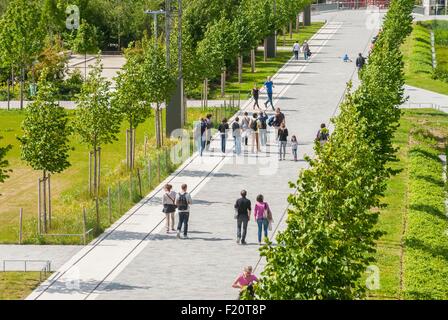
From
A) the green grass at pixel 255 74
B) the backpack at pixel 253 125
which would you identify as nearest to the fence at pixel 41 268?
the backpack at pixel 253 125

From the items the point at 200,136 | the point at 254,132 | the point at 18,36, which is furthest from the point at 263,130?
the point at 18,36

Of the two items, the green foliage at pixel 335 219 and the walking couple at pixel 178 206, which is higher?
the green foliage at pixel 335 219

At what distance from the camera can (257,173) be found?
45531 mm

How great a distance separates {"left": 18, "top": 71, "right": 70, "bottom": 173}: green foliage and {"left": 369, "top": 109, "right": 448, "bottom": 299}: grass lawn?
32.5 ft

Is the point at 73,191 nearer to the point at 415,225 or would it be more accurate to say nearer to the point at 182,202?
the point at 182,202

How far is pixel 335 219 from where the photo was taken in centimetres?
2705

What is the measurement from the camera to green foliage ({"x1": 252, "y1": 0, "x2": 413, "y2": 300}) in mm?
22906

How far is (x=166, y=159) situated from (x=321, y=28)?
62492 mm

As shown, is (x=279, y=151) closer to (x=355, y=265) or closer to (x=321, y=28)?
(x=355, y=265)

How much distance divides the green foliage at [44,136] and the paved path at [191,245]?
273 cm

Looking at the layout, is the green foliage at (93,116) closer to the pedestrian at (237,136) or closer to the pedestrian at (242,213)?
the pedestrian at (237,136)

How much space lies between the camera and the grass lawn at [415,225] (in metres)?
31.3

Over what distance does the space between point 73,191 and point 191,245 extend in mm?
10399
